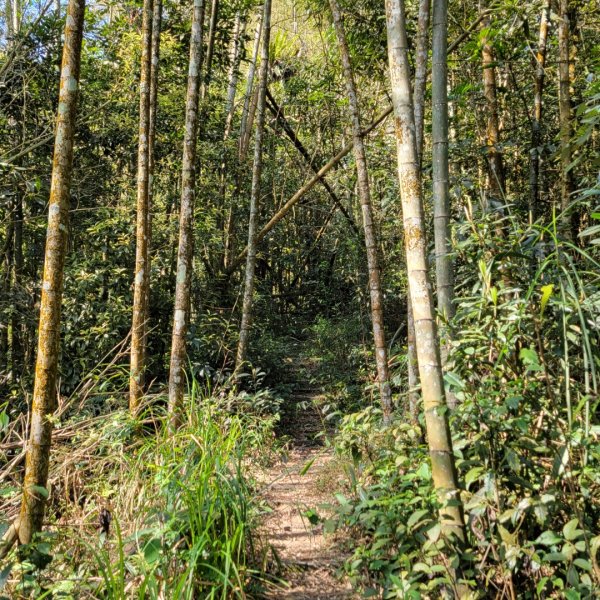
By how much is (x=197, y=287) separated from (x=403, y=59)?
619 centimetres

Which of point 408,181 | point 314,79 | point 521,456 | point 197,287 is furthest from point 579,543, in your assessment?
point 314,79

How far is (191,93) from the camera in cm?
459

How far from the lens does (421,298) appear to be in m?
2.35

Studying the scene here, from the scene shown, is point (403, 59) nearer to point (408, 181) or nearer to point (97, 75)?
point (408, 181)

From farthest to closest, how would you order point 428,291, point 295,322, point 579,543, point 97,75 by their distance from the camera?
point 295,322 < point 97,75 < point 428,291 < point 579,543

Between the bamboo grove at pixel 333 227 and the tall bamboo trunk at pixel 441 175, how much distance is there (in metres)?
0.02

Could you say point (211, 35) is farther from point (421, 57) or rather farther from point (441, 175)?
point (441, 175)

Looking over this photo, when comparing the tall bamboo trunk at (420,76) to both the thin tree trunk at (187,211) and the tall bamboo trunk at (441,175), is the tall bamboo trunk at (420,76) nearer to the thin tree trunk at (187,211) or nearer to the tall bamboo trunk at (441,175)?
the tall bamboo trunk at (441,175)

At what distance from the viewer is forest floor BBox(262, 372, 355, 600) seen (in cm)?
294

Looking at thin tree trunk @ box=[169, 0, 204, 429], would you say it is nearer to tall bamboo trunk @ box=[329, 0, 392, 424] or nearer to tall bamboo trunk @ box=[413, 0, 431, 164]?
tall bamboo trunk @ box=[329, 0, 392, 424]

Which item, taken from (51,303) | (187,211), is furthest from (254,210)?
(51,303)

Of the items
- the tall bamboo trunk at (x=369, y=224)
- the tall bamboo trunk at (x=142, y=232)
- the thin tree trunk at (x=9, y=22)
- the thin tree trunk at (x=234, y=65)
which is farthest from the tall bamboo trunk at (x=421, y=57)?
the thin tree trunk at (x=9, y=22)

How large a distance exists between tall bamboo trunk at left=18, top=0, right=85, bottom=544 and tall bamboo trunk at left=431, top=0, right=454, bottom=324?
2.05 meters

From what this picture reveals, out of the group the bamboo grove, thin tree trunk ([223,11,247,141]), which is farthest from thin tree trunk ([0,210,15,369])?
thin tree trunk ([223,11,247,141])
